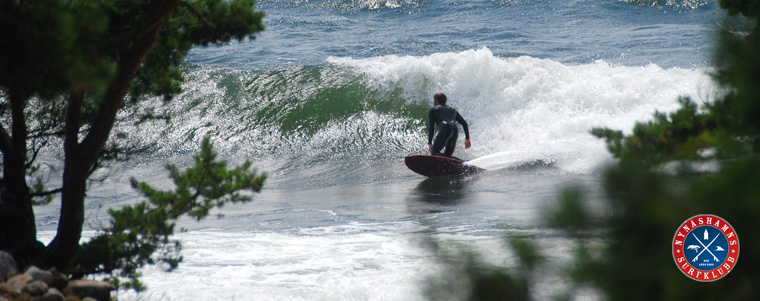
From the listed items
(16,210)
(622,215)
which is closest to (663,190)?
(622,215)

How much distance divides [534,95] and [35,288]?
14.0 m

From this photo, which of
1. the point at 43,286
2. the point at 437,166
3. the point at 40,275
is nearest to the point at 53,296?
the point at 43,286

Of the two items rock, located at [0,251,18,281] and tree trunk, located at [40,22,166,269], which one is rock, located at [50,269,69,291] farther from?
tree trunk, located at [40,22,166,269]

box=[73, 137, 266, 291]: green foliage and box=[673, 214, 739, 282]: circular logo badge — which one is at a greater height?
A: box=[673, 214, 739, 282]: circular logo badge

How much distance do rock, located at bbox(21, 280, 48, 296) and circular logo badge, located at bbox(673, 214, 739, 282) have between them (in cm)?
372

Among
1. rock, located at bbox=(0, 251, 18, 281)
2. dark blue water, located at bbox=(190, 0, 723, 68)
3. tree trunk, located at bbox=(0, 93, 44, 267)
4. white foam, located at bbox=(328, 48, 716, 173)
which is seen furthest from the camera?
dark blue water, located at bbox=(190, 0, 723, 68)

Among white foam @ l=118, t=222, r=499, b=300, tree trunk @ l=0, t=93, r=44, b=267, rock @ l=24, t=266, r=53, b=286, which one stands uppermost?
tree trunk @ l=0, t=93, r=44, b=267

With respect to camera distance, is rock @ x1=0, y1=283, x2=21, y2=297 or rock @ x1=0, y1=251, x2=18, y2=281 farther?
rock @ x1=0, y1=251, x2=18, y2=281

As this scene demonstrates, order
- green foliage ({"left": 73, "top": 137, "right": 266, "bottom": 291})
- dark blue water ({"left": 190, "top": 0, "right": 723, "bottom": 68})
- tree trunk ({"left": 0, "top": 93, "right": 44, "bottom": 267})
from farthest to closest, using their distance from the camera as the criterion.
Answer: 1. dark blue water ({"left": 190, "top": 0, "right": 723, "bottom": 68})
2. tree trunk ({"left": 0, "top": 93, "right": 44, "bottom": 267})
3. green foliage ({"left": 73, "top": 137, "right": 266, "bottom": 291})

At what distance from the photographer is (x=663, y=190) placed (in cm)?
95

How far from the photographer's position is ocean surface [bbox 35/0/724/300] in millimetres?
5574

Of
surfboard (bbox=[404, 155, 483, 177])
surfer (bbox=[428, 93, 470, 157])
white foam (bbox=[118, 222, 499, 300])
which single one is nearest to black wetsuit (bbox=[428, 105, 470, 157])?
surfer (bbox=[428, 93, 470, 157])

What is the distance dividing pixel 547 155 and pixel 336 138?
5707 mm

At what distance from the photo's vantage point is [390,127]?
16219 mm
